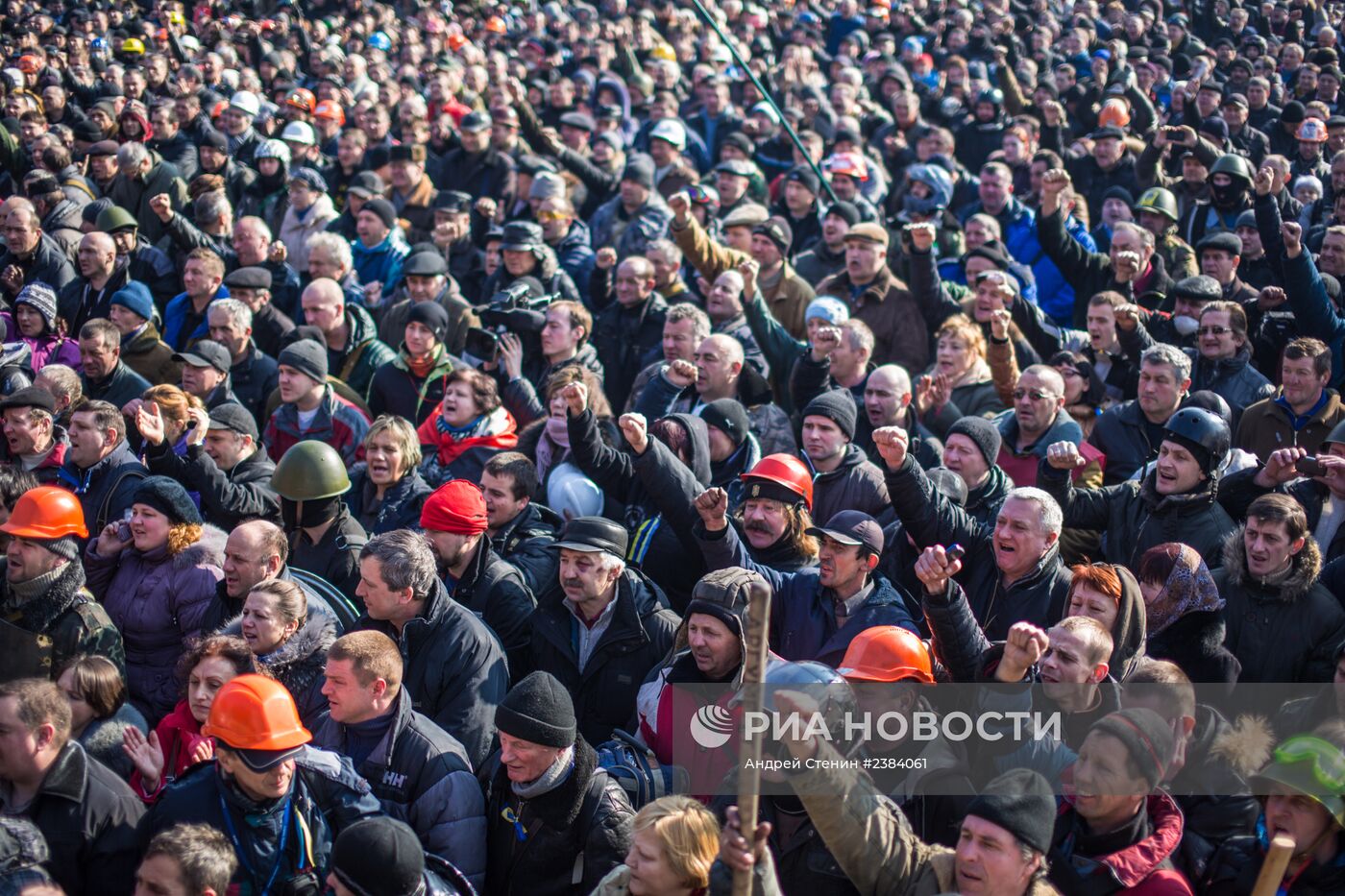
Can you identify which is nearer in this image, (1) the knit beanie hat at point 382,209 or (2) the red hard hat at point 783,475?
(2) the red hard hat at point 783,475

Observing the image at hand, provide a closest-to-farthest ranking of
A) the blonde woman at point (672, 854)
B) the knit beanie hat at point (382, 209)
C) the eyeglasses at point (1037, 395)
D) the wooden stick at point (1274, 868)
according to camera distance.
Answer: the wooden stick at point (1274, 868) → the blonde woman at point (672, 854) → the eyeglasses at point (1037, 395) → the knit beanie hat at point (382, 209)

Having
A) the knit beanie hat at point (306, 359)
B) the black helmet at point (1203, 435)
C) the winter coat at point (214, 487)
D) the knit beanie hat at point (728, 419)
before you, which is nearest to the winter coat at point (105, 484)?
the winter coat at point (214, 487)

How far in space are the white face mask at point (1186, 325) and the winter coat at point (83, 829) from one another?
252 inches

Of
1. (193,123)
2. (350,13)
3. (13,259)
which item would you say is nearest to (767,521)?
(13,259)

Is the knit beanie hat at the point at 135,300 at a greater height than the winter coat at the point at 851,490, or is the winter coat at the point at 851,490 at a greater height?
the winter coat at the point at 851,490

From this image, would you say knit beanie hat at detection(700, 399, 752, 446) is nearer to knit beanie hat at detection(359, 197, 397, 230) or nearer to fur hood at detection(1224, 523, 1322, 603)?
fur hood at detection(1224, 523, 1322, 603)

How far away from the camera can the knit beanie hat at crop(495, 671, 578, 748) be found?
425 centimetres

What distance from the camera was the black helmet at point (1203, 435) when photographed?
19.0 ft

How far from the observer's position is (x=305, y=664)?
5.12 m

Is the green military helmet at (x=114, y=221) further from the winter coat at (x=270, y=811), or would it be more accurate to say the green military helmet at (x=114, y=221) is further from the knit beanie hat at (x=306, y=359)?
the winter coat at (x=270, y=811)

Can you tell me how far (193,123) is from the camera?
13.5 meters

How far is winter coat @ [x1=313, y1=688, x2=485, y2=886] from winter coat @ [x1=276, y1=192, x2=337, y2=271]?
24.0 ft

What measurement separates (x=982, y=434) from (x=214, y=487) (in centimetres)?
377

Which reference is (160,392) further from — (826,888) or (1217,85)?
(1217,85)
